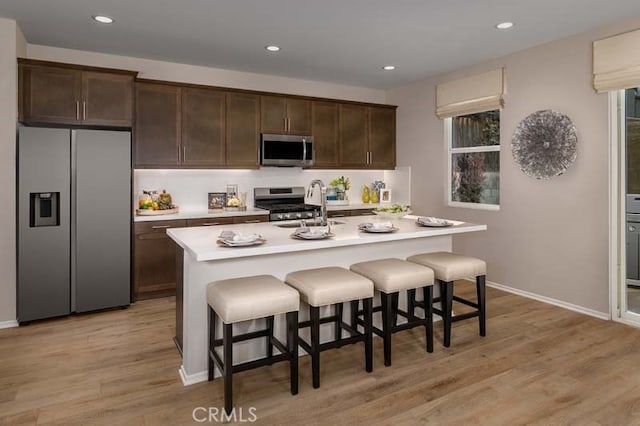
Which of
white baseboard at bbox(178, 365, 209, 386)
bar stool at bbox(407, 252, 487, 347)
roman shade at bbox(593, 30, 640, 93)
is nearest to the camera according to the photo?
white baseboard at bbox(178, 365, 209, 386)

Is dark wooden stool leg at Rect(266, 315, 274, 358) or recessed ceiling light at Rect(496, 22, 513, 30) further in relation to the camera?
recessed ceiling light at Rect(496, 22, 513, 30)

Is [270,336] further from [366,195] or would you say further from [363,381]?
[366,195]

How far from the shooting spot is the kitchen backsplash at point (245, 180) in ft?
15.6

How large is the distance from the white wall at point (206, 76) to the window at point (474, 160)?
155cm

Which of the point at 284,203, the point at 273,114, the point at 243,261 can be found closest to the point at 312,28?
the point at 273,114

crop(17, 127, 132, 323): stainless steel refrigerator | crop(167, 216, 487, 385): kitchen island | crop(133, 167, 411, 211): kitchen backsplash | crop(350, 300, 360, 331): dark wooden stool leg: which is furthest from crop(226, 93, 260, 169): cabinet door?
crop(350, 300, 360, 331): dark wooden stool leg

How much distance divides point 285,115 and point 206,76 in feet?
3.43

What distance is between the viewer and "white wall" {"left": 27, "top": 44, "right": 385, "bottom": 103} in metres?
4.20

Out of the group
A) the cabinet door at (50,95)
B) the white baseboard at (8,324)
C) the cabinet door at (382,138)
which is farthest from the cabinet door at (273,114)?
the white baseboard at (8,324)

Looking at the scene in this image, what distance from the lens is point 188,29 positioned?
143 inches

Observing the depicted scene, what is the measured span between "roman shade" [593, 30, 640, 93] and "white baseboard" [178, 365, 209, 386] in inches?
154

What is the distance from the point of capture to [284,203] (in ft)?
18.0

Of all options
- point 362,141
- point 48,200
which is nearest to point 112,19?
point 48,200

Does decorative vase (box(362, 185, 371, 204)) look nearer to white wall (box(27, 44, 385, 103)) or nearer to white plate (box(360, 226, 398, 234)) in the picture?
white wall (box(27, 44, 385, 103))
